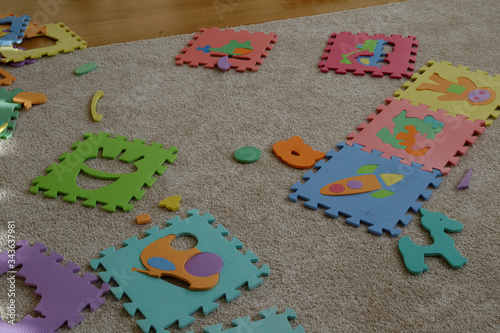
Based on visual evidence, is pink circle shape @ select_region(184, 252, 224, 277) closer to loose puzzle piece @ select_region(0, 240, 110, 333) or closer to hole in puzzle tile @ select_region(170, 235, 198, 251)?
hole in puzzle tile @ select_region(170, 235, 198, 251)

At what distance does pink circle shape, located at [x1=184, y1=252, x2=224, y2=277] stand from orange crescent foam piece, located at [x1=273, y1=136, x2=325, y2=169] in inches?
15.1

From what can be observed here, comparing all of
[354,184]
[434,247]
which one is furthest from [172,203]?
[434,247]

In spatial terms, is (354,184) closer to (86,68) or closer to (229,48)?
(229,48)

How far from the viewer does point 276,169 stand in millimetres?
1456

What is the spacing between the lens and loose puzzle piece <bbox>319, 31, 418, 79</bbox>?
182 cm

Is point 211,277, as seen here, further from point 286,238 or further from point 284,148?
point 284,148

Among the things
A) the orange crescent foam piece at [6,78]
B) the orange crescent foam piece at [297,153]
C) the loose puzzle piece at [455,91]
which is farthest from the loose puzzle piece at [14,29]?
the loose puzzle piece at [455,91]

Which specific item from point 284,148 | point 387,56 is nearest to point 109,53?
point 284,148

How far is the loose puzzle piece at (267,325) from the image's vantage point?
3.48 ft

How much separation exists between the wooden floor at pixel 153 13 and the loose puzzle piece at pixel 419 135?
785mm

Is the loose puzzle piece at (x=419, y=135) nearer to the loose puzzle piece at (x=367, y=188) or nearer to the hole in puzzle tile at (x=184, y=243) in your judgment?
the loose puzzle piece at (x=367, y=188)

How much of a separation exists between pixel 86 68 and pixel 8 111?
325 mm

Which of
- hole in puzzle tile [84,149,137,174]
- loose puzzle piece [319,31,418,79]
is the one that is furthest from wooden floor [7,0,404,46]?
hole in puzzle tile [84,149,137,174]

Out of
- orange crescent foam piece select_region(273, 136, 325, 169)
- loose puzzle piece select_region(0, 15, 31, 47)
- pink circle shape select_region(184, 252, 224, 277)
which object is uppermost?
loose puzzle piece select_region(0, 15, 31, 47)
